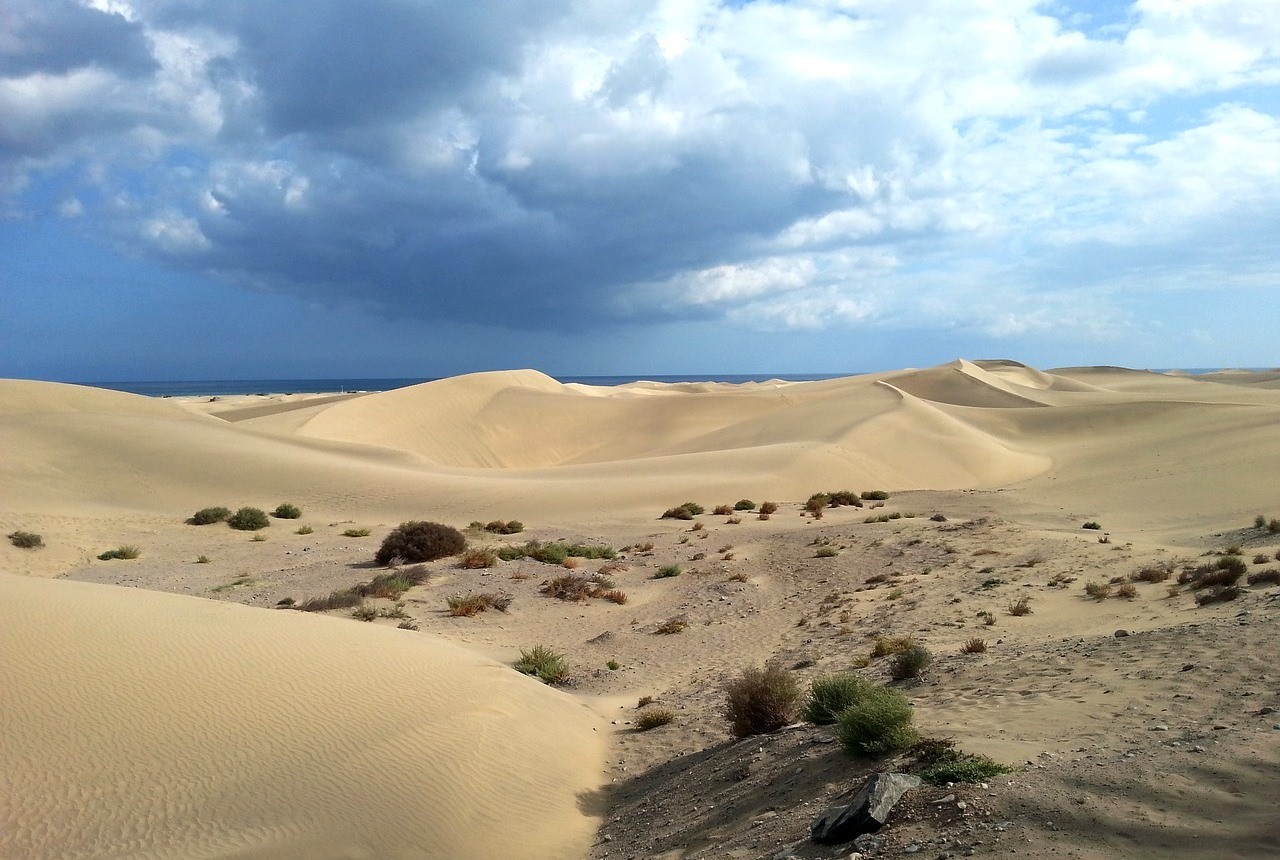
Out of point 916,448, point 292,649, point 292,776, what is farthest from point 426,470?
point 292,776

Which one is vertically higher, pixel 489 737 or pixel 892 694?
pixel 892 694

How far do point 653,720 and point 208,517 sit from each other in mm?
21458

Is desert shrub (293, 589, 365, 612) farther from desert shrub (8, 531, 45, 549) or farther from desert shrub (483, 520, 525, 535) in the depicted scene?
desert shrub (8, 531, 45, 549)

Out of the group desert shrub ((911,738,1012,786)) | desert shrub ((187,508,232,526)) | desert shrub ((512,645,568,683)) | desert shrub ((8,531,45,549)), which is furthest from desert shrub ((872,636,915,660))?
desert shrub ((187,508,232,526))

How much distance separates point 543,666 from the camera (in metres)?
12.1

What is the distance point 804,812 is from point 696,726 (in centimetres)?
361

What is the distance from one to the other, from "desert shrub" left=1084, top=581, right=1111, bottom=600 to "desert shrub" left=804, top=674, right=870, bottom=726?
7132 mm

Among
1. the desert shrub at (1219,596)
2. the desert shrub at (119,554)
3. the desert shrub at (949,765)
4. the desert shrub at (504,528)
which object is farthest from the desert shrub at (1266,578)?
the desert shrub at (119,554)

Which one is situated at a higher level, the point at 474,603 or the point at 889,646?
the point at 889,646

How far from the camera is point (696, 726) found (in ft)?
31.7

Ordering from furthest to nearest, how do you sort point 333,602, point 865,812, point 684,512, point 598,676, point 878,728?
point 684,512
point 333,602
point 598,676
point 878,728
point 865,812

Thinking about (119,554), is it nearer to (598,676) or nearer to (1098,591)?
(598,676)

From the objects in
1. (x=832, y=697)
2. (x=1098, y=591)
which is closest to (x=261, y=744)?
(x=832, y=697)

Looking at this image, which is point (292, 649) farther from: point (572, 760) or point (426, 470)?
Answer: point (426, 470)
